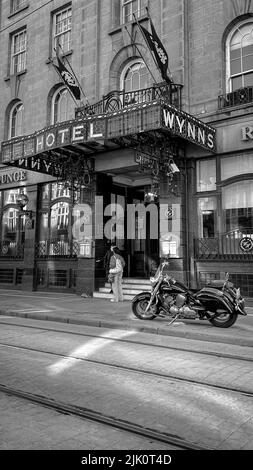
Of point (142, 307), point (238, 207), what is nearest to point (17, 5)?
point (238, 207)

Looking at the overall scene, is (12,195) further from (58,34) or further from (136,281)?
(136,281)

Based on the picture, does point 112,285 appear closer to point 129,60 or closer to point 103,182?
point 103,182

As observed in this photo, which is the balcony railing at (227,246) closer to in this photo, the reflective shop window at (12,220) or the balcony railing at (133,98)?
the balcony railing at (133,98)

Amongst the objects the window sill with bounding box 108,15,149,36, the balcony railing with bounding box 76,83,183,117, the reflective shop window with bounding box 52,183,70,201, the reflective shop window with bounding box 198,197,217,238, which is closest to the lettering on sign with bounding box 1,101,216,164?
the balcony railing with bounding box 76,83,183,117

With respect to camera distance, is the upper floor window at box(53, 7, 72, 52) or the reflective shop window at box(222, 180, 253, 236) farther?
the upper floor window at box(53, 7, 72, 52)

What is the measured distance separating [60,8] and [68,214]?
967cm

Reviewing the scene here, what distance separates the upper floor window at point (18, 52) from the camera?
2120cm

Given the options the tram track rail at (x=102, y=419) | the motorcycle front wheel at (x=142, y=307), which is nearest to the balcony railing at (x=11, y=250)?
the motorcycle front wheel at (x=142, y=307)

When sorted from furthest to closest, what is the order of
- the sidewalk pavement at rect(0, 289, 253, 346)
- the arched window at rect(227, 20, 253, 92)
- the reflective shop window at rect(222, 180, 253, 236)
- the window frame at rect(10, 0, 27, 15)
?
the window frame at rect(10, 0, 27, 15)
the arched window at rect(227, 20, 253, 92)
the reflective shop window at rect(222, 180, 253, 236)
the sidewalk pavement at rect(0, 289, 253, 346)

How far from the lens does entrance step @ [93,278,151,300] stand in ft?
50.1

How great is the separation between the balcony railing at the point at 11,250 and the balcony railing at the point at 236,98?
10.8m

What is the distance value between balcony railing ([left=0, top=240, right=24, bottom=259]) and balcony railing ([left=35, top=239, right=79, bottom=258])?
3.88 feet

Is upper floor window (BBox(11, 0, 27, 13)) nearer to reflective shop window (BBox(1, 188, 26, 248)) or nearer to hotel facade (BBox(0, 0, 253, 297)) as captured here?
hotel facade (BBox(0, 0, 253, 297))
